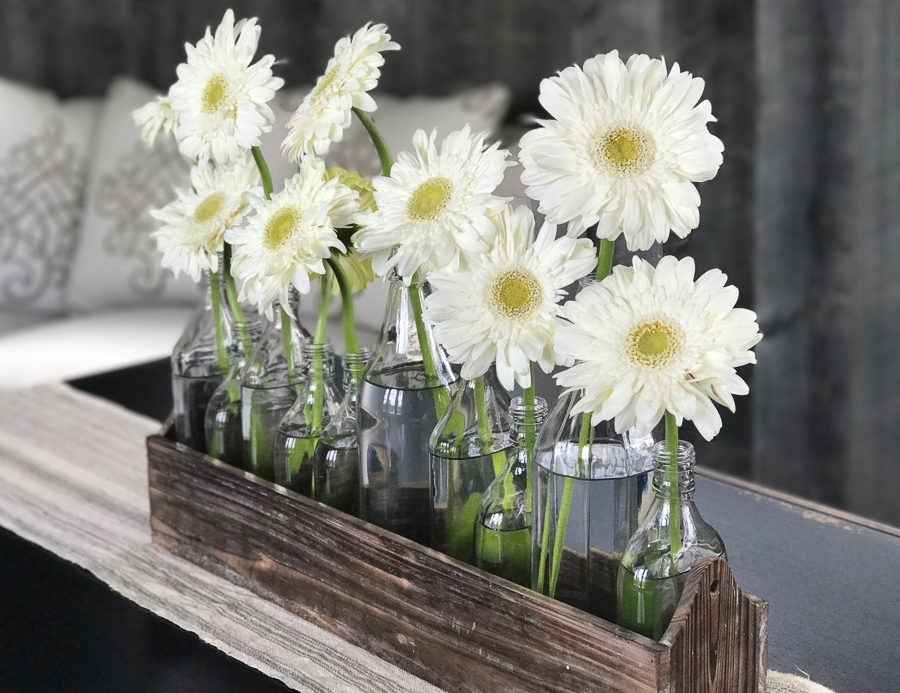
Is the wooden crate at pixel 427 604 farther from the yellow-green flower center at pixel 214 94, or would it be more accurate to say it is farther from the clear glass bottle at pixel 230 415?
the yellow-green flower center at pixel 214 94

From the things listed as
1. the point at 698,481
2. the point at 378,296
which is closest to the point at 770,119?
the point at 378,296

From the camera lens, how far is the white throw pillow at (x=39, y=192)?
86.3 inches

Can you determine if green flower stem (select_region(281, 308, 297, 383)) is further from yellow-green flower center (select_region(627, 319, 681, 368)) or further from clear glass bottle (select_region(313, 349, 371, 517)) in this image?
yellow-green flower center (select_region(627, 319, 681, 368))

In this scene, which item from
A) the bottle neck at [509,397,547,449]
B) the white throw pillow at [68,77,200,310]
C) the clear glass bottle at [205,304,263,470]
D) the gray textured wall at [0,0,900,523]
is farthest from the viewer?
the white throw pillow at [68,77,200,310]

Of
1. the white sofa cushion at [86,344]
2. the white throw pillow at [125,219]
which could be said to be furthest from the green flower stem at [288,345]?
the white throw pillow at [125,219]

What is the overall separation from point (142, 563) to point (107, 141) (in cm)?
162

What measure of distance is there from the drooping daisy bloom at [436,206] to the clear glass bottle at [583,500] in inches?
4.2

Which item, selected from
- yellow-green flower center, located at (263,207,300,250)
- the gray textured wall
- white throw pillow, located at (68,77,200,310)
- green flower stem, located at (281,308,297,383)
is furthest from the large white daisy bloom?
white throw pillow, located at (68,77,200,310)

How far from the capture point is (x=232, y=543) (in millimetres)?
766

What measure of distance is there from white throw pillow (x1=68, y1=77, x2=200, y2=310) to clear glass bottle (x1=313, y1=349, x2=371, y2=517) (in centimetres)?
152

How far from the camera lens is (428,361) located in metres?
0.65

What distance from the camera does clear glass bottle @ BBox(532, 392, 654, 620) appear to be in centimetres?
56

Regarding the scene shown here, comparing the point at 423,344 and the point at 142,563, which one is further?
the point at 142,563

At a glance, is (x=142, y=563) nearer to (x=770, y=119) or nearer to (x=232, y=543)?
(x=232, y=543)
